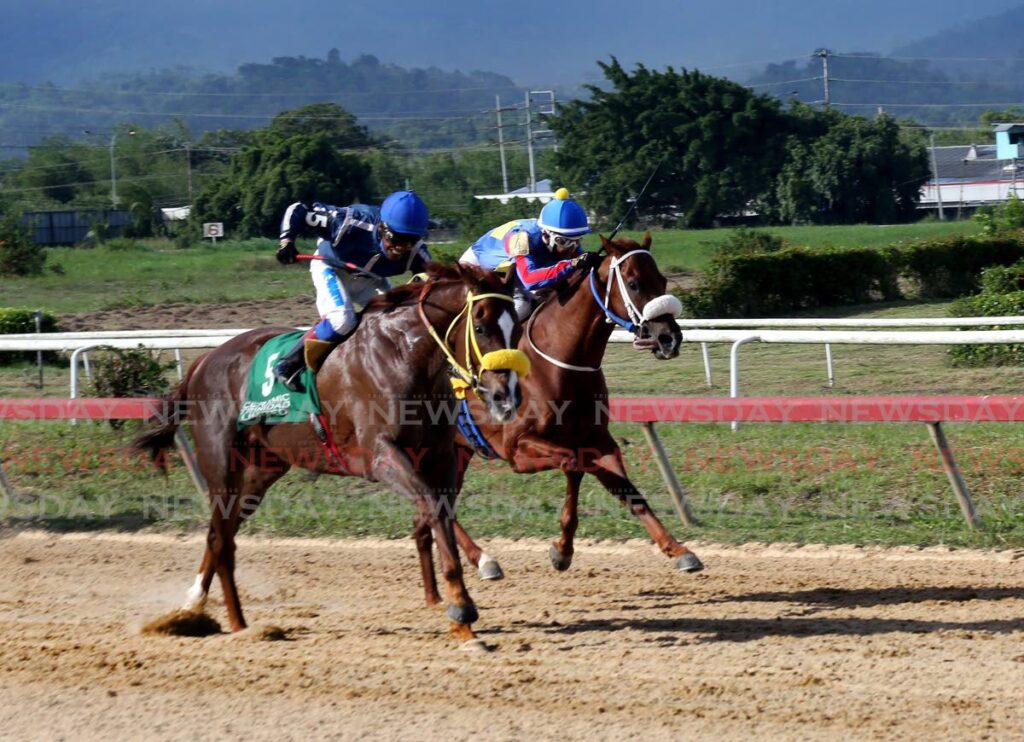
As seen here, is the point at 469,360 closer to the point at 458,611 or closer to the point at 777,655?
the point at 458,611

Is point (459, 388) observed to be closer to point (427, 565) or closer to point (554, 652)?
point (427, 565)

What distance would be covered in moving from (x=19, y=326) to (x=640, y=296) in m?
12.8

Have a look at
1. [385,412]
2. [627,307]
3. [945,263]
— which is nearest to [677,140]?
[945,263]

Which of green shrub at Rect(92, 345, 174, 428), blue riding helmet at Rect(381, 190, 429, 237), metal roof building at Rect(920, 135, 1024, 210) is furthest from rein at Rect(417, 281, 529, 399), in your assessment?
metal roof building at Rect(920, 135, 1024, 210)

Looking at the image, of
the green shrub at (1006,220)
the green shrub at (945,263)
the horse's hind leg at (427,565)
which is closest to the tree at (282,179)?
the green shrub at (945,263)

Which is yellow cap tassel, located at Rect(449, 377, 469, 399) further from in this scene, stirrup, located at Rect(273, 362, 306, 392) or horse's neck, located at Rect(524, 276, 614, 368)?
stirrup, located at Rect(273, 362, 306, 392)

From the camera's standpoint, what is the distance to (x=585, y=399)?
20.8 ft

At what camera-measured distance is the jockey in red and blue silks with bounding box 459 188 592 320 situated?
6645 mm

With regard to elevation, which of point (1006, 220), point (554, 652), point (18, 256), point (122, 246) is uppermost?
point (122, 246)

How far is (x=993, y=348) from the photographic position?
1326 centimetres

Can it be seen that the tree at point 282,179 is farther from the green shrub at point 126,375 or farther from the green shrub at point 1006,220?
the green shrub at point 126,375

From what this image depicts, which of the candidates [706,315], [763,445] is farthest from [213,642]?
[706,315]

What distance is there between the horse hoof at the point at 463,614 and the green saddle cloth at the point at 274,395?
1222 millimetres

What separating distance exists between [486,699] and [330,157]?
110ft
